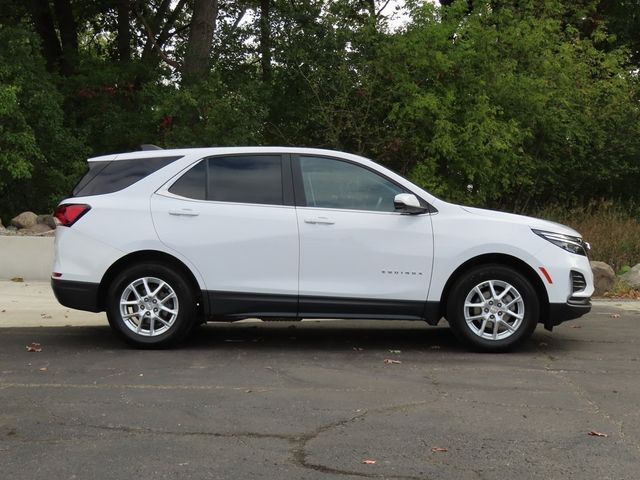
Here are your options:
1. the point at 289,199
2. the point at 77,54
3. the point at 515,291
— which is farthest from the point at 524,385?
the point at 77,54

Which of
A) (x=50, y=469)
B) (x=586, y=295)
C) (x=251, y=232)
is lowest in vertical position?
(x=50, y=469)

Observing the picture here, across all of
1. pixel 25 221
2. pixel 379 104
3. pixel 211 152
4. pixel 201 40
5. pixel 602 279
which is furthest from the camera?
pixel 201 40

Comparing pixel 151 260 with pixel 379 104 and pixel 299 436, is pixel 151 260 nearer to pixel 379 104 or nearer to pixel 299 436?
pixel 299 436

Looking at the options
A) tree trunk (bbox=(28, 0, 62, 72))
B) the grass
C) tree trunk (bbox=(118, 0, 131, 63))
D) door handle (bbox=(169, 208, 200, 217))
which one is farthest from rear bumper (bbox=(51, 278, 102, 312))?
tree trunk (bbox=(118, 0, 131, 63))

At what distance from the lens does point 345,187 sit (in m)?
7.81

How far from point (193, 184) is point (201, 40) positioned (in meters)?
10.6

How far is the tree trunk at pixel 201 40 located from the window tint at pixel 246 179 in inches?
382

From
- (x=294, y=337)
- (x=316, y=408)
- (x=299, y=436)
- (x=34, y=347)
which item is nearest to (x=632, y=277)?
(x=294, y=337)

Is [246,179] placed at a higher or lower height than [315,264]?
higher

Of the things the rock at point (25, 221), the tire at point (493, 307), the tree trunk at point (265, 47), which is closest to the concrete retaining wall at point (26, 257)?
the rock at point (25, 221)

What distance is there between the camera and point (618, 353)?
7977 mm

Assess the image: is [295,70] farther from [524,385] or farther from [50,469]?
[50,469]

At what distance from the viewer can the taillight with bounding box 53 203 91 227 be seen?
7758mm

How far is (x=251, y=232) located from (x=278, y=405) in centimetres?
219
